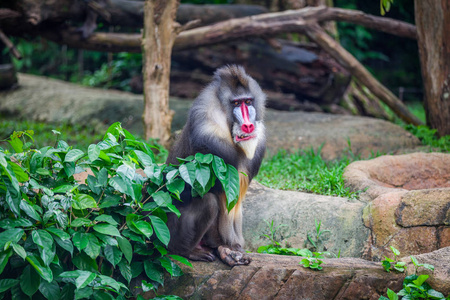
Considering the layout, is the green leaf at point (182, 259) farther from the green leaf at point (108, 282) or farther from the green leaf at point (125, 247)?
the green leaf at point (108, 282)

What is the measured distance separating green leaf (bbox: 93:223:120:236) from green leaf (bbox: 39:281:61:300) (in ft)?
1.35

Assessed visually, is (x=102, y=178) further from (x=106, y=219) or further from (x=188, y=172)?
(x=188, y=172)

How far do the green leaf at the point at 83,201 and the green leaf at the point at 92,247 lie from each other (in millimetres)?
175

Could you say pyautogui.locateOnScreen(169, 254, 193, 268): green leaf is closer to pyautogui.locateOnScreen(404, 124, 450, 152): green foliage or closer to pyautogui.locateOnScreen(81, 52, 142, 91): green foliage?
pyautogui.locateOnScreen(404, 124, 450, 152): green foliage

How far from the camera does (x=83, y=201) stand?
2.92 m

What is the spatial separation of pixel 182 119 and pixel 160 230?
4879 millimetres

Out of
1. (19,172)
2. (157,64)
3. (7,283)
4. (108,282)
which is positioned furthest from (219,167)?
(157,64)

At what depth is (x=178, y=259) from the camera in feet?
10.8

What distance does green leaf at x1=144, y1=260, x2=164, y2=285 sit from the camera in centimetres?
321

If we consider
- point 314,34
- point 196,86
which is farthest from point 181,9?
point 314,34

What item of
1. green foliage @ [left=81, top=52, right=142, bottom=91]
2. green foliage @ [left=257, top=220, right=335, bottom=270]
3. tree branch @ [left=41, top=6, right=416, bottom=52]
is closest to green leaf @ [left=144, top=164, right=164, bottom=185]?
green foliage @ [left=257, top=220, right=335, bottom=270]

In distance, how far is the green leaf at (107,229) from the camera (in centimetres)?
288

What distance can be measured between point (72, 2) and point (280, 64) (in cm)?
370

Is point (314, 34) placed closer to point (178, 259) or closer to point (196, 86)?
point (196, 86)
